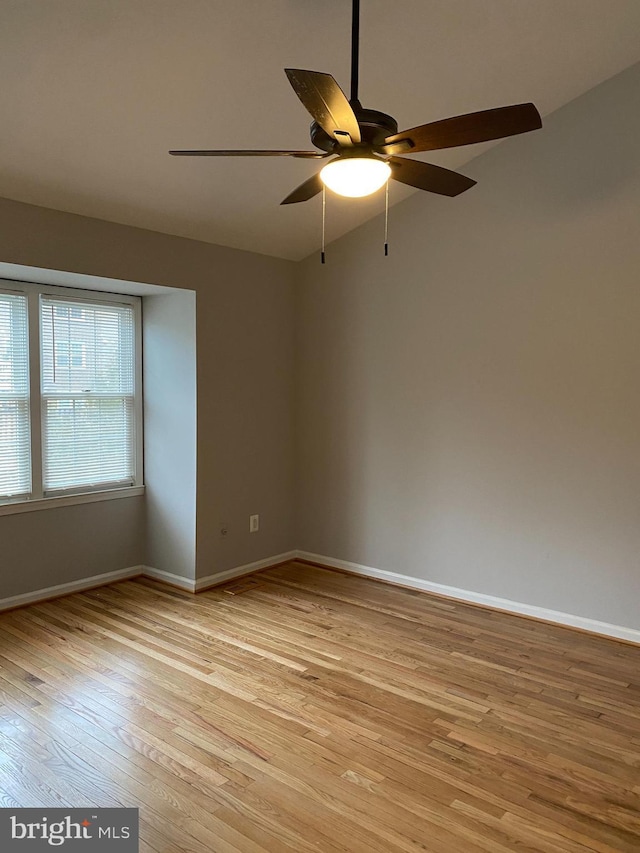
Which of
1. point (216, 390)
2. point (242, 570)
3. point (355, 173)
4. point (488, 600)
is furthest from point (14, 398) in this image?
point (488, 600)

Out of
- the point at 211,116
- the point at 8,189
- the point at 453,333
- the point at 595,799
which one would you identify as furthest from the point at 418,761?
the point at 8,189

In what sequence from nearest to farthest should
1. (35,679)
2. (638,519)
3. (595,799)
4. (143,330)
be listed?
(595,799), (35,679), (638,519), (143,330)

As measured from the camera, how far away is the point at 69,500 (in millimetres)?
4219

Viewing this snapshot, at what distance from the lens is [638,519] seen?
352 cm

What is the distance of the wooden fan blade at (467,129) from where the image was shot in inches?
73.4

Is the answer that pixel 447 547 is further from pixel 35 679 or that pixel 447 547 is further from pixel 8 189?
pixel 8 189

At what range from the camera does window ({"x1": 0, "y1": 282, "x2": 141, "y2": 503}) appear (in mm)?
3951

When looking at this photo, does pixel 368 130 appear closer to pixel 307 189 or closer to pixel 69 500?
pixel 307 189

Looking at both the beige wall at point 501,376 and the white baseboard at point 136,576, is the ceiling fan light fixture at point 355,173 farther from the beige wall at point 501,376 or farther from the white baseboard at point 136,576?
the white baseboard at point 136,576

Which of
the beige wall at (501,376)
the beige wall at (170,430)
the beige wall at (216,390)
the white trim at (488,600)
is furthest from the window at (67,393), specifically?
the white trim at (488,600)

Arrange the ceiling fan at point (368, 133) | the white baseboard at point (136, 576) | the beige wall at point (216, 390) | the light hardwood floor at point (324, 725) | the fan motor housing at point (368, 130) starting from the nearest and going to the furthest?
the ceiling fan at point (368, 133) → the fan motor housing at point (368, 130) → the light hardwood floor at point (324, 725) → the beige wall at point (216, 390) → the white baseboard at point (136, 576)

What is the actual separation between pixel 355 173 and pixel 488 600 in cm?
299

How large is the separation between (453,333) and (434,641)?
1952 millimetres

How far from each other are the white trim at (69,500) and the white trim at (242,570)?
0.83 m
